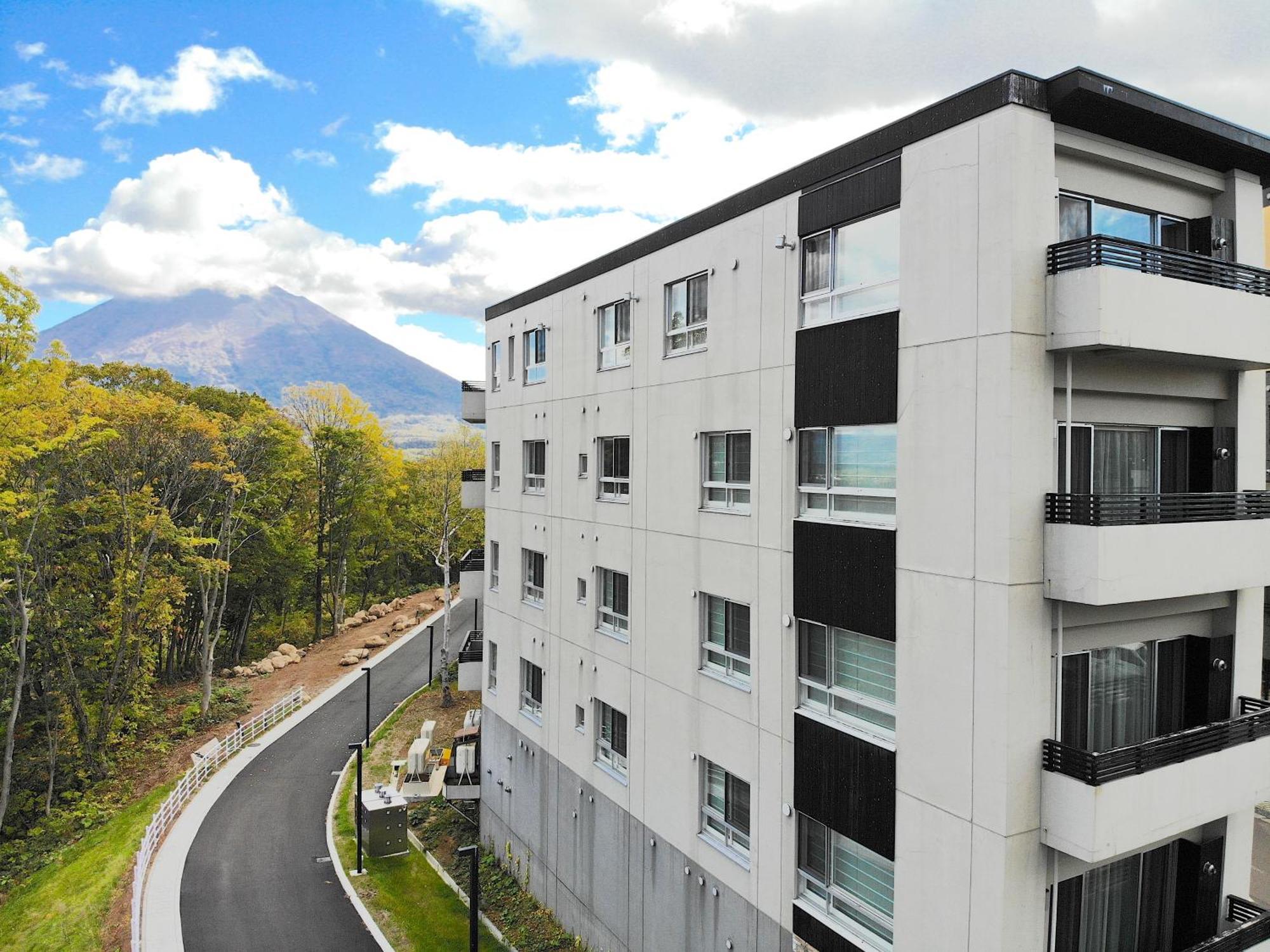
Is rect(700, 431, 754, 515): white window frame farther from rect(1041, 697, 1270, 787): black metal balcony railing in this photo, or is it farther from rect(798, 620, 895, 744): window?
rect(1041, 697, 1270, 787): black metal balcony railing

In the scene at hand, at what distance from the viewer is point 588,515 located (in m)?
16.4

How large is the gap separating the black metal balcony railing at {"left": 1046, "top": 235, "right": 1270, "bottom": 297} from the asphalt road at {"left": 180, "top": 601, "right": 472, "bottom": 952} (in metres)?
18.5

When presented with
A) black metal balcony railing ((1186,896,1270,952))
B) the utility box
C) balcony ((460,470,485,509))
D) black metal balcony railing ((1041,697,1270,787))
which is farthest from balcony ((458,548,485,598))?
black metal balcony railing ((1186,896,1270,952))

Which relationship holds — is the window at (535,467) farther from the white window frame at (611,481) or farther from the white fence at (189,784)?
the white fence at (189,784)

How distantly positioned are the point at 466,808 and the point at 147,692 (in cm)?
1881

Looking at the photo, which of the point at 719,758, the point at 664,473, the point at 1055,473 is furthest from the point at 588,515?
the point at 1055,473

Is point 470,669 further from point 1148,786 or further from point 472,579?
point 1148,786

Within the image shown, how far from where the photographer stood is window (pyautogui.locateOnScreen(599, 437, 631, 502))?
15219 mm

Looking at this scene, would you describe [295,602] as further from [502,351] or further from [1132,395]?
[1132,395]

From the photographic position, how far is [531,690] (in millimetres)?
19422

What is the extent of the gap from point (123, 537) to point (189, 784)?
10654 mm

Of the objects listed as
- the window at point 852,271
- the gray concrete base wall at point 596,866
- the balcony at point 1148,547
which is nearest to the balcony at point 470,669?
the gray concrete base wall at point 596,866

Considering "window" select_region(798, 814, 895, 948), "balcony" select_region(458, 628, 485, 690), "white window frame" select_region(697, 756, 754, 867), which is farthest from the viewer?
"balcony" select_region(458, 628, 485, 690)

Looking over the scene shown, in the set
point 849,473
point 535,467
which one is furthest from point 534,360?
point 849,473
